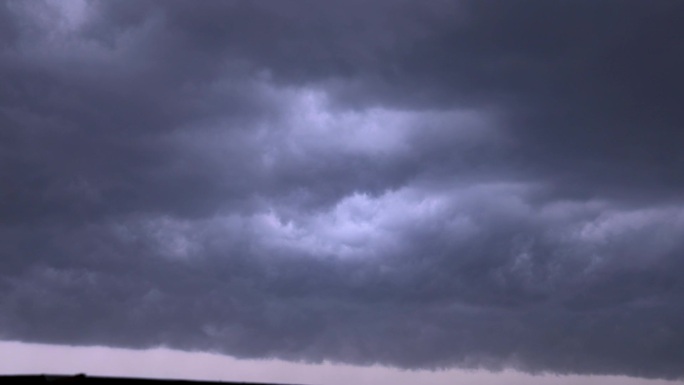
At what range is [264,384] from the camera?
62.6 metres

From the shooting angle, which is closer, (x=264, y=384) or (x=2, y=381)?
(x=2, y=381)

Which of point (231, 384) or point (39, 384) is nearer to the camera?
point (39, 384)

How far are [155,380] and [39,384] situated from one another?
21.8 feet

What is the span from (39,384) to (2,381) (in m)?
2.04

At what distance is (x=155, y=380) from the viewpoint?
59.2 m

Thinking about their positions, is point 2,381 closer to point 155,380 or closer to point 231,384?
point 155,380

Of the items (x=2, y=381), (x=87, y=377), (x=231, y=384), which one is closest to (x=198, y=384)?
(x=231, y=384)

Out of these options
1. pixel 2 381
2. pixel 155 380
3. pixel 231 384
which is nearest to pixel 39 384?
pixel 2 381

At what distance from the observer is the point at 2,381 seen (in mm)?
55844

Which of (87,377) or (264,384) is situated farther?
(264,384)

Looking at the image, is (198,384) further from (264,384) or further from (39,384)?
(39,384)

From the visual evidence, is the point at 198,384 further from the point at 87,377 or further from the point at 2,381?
the point at 2,381

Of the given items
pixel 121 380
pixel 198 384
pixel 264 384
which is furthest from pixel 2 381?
pixel 264 384

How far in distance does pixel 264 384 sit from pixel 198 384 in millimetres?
4466
